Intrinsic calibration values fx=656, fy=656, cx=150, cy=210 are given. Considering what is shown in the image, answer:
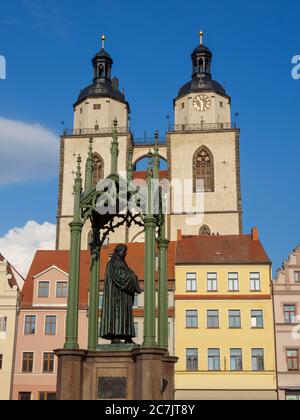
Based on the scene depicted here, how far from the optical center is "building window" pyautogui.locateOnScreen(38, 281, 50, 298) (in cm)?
3925

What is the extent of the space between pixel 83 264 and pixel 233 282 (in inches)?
380

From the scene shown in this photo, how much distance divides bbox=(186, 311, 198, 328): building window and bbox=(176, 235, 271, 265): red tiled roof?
3.17 metres

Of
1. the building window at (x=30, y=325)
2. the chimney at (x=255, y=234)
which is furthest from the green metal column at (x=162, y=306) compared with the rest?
the chimney at (x=255, y=234)

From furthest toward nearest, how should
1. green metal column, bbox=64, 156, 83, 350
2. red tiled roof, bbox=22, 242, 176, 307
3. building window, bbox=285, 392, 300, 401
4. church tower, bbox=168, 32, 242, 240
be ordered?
church tower, bbox=168, 32, 242, 240, red tiled roof, bbox=22, 242, 176, 307, building window, bbox=285, 392, 300, 401, green metal column, bbox=64, 156, 83, 350

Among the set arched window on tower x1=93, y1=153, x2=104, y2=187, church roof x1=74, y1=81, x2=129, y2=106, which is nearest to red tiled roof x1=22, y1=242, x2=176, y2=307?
arched window on tower x1=93, y1=153, x2=104, y2=187

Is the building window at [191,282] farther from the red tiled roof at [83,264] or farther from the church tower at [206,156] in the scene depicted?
the church tower at [206,156]

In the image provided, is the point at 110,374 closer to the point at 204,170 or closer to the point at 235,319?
the point at 235,319

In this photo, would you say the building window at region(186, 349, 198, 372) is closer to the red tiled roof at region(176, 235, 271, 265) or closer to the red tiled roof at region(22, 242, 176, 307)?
the red tiled roof at region(22, 242, 176, 307)

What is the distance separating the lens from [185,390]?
121 ft

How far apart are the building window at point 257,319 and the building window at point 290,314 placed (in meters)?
1.38

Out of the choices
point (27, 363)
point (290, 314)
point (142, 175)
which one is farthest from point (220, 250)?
point (142, 175)

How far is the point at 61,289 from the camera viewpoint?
39.4 metres

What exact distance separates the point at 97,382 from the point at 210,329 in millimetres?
25671
